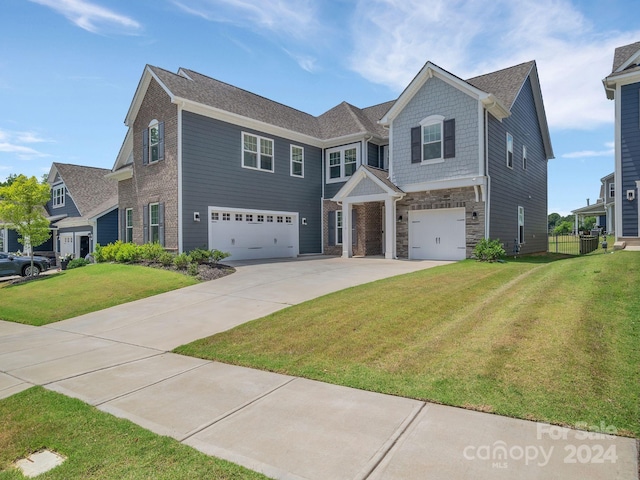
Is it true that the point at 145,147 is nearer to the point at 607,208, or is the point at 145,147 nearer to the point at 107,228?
the point at 107,228

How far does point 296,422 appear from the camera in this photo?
351 centimetres

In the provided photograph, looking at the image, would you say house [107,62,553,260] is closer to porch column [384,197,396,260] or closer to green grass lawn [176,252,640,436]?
porch column [384,197,396,260]

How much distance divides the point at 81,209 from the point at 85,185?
10.6 ft

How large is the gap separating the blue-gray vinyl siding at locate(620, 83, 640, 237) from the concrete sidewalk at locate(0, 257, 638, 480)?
1437 cm

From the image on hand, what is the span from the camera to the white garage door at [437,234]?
1564cm

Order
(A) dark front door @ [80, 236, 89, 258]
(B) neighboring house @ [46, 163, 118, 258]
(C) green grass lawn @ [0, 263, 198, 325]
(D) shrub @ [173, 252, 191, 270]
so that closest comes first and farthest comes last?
(C) green grass lawn @ [0, 263, 198, 325] < (D) shrub @ [173, 252, 191, 270] < (B) neighboring house @ [46, 163, 118, 258] < (A) dark front door @ [80, 236, 89, 258]

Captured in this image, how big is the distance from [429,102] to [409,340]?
1321 cm

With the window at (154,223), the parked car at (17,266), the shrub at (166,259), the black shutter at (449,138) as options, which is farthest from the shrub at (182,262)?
the black shutter at (449,138)

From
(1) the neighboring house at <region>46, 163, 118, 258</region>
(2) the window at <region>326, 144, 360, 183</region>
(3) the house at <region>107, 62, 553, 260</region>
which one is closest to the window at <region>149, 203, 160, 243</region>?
(3) the house at <region>107, 62, 553, 260</region>

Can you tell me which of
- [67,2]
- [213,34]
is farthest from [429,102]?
[67,2]

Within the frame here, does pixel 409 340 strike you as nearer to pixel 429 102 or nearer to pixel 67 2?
pixel 67 2

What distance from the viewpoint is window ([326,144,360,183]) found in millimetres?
20350

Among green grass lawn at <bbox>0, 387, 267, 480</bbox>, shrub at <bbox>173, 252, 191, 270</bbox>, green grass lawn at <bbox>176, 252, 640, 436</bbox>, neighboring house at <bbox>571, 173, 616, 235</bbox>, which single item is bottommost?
green grass lawn at <bbox>0, 387, 267, 480</bbox>

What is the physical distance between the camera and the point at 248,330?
674cm
